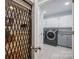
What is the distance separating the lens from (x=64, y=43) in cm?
392

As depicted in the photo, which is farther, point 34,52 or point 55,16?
point 55,16

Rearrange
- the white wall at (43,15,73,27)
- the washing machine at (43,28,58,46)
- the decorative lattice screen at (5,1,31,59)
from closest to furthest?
1. the decorative lattice screen at (5,1,31,59)
2. the white wall at (43,15,73,27)
3. the washing machine at (43,28,58,46)

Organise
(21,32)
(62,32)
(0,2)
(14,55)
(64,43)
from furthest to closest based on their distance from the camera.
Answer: (62,32)
(64,43)
(21,32)
(14,55)
(0,2)

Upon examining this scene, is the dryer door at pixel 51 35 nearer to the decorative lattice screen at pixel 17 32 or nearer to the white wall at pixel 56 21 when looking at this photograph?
the white wall at pixel 56 21

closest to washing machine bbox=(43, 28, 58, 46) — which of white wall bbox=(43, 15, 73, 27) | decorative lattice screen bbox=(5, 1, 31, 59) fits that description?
white wall bbox=(43, 15, 73, 27)

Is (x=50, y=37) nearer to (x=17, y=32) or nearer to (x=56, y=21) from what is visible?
(x=56, y=21)

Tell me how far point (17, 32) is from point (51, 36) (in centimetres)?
321

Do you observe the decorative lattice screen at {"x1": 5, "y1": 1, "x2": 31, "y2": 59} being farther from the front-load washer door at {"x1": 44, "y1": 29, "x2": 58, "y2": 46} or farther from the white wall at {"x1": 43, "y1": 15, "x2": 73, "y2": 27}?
the front-load washer door at {"x1": 44, "y1": 29, "x2": 58, "y2": 46}

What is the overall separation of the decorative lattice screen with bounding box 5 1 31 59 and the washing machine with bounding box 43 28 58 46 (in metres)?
2.77

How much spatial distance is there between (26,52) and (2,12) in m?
0.84

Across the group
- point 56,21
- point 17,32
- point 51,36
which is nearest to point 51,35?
point 51,36

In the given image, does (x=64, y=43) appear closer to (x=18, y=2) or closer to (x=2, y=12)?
(x=18, y=2)

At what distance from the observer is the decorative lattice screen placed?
3.45 feet

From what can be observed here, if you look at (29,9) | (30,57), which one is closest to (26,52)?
(30,57)
